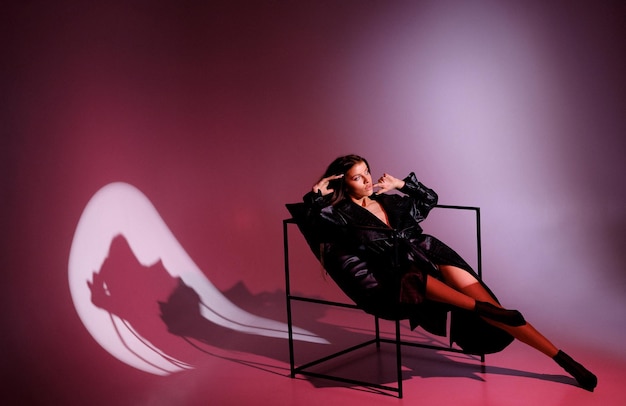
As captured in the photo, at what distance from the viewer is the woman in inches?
180

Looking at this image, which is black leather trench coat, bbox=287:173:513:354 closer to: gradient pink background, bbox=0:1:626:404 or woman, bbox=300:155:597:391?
woman, bbox=300:155:597:391

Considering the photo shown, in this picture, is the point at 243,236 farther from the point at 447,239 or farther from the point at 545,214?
the point at 545,214

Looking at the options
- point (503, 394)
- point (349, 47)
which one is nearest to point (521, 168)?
point (349, 47)

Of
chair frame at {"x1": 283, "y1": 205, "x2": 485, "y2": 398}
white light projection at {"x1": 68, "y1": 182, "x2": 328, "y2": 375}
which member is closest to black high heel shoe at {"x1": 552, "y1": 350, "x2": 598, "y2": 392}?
chair frame at {"x1": 283, "y1": 205, "x2": 485, "y2": 398}

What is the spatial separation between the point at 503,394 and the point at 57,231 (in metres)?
2.70

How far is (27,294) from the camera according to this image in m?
5.45

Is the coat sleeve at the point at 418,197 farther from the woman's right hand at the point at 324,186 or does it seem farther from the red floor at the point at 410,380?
the red floor at the point at 410,380

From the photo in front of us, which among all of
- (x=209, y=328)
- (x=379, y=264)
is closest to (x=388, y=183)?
(x=379, y=264)

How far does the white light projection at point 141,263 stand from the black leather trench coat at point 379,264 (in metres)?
0.98

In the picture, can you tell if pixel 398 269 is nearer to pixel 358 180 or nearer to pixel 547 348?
pixel 358 180

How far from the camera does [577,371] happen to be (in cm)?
461

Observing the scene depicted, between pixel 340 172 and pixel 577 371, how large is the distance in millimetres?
1523

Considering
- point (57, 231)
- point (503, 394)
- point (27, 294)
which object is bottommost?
point (503, 394)

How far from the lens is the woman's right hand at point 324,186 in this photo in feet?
15.9
